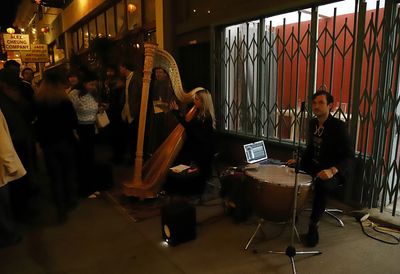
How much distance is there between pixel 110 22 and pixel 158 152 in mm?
5691

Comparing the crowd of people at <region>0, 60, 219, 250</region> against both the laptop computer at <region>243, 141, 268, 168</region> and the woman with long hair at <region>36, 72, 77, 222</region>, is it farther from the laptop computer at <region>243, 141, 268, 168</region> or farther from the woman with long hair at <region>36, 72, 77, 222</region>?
the laptop computer at <region>243, 141, 268, 168</region>

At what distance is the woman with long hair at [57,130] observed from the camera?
2695 millimetres

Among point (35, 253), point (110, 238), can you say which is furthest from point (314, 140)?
point (35, 253)

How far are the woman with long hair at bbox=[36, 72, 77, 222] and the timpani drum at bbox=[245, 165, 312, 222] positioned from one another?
1688 millimetres

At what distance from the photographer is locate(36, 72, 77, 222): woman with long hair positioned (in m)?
2.70

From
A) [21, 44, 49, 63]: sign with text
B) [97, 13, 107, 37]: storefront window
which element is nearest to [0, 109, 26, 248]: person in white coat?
[97, 13, 107, 37]: storefront window

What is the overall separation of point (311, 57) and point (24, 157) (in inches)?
117

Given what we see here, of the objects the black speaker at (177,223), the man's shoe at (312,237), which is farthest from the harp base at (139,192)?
the man's shoe at (312,237)

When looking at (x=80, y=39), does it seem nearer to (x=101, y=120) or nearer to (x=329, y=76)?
(x=101, y=120)

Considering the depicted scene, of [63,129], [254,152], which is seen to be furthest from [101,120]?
[254,152]

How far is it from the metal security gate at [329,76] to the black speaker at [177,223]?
110 cm

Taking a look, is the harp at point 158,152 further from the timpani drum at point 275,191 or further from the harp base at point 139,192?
the timpani drum at point 275,191

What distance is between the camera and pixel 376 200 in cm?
282

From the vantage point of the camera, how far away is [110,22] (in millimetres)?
7723
